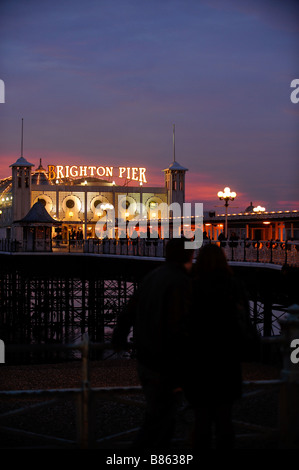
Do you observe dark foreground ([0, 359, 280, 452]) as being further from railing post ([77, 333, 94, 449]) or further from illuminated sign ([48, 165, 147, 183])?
illuminated sign ([48, 165, 147, 183])

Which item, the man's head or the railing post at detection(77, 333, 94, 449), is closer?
the man's head

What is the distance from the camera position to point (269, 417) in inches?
332

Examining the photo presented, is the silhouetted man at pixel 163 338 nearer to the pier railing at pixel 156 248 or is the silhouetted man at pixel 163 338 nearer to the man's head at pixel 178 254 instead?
the man's head at pixel 178 254

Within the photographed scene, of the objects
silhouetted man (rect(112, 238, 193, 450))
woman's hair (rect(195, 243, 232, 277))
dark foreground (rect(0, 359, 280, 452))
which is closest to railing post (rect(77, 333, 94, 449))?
dark foreground (rect(0, 359, 280, 452))

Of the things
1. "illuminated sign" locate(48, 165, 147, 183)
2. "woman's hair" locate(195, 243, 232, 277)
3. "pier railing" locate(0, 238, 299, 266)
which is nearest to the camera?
"woman's hair" locate(195, 243, 232, 277)

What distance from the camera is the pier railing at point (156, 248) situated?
21562 millimetres

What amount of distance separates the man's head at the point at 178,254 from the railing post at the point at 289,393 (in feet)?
4.84

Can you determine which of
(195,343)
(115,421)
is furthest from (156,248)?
(195,343)

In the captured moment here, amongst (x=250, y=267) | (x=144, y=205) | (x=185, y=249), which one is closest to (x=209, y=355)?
(x=185, y=249)

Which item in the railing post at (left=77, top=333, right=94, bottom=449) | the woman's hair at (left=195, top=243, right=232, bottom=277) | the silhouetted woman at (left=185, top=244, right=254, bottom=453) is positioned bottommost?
the railing post at (left=77, top=333, right=94, bottom=449)

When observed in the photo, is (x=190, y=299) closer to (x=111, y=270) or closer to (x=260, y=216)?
(x=111, y=270)

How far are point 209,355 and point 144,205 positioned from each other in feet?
220

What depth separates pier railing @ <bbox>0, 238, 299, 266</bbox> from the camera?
21.6m

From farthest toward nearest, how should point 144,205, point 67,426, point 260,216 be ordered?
1. point 144,205
2. point 260,216
3. point 67,426
